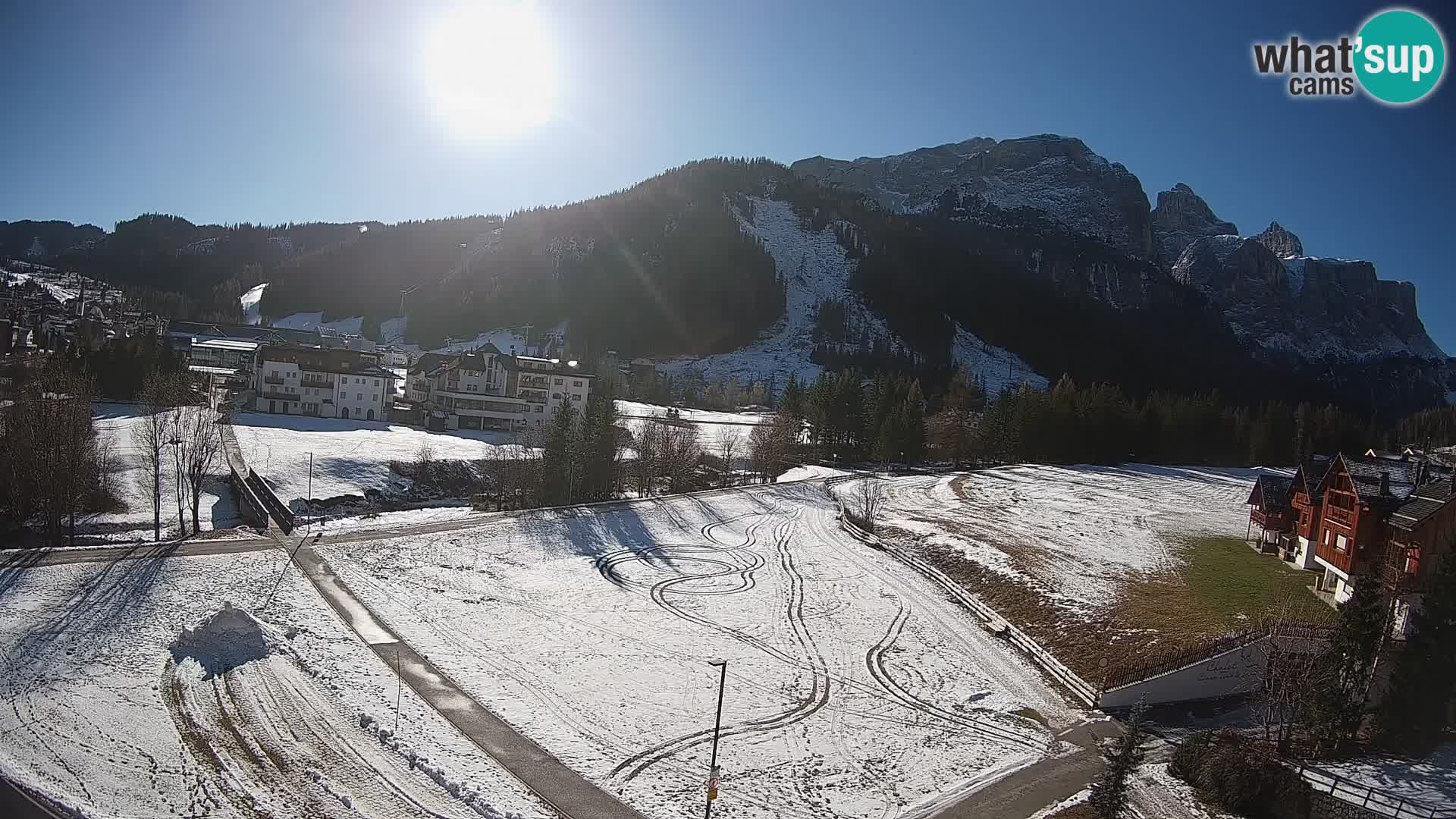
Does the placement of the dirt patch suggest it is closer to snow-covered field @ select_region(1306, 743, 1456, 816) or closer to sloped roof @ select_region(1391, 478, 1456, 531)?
sloped roof @ select_region(1391, 478, 1456, 531)

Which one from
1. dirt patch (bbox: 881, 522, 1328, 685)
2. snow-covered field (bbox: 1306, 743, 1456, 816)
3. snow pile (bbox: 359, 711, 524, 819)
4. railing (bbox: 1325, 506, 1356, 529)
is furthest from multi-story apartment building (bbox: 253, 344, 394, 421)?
snow-covered field (bbox: 1306, 743, 1456, 816)

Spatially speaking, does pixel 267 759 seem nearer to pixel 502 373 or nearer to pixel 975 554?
pixel 975 554

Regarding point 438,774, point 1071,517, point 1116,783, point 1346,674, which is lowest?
point 438,774

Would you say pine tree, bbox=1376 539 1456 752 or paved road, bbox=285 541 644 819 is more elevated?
pine tree, bbox=1376 539 1456 752

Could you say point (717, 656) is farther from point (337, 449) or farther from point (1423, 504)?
point (337, 449)

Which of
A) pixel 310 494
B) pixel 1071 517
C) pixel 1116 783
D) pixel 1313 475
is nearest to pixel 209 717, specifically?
pixel 1116 783

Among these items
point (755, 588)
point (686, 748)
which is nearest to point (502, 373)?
point (755, 588)

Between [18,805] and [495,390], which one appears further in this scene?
[495,390]
